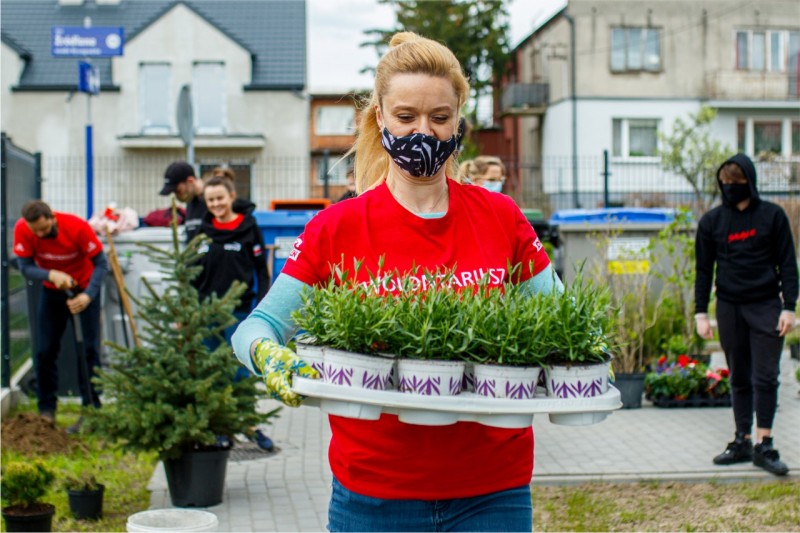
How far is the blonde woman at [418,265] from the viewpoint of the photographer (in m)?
2.87

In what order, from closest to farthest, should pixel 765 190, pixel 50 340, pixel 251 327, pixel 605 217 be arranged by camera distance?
pixel 251 327 → pixel 50 340 → pixel 605 217 → pixel 765 190

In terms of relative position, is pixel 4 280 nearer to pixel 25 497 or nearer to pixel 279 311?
pixel 25 497

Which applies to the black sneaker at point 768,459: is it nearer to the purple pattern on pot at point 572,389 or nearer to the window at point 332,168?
the window at point 332,168

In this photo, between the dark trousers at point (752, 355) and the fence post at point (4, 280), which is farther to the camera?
the fence post at point (4, 280)

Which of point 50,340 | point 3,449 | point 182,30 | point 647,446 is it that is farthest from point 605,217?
point 182,30

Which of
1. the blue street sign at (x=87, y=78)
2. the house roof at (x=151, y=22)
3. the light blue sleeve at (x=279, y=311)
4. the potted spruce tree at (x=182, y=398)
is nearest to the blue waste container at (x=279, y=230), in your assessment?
the blue street sign at (x=87, y=78)

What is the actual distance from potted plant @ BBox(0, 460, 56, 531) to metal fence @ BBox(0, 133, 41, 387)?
450 centimetres

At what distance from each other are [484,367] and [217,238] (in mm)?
Result: 6208

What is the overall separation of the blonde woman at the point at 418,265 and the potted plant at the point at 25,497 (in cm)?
349

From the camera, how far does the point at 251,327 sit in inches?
113

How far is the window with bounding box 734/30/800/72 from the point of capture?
42.8m

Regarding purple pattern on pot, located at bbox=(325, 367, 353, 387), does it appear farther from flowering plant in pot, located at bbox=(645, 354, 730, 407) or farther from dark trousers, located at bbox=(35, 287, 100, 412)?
flowering plant in pot, located at bbox=(645, 354, 730, 407)

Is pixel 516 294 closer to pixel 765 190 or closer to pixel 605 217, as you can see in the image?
pixel 605 217

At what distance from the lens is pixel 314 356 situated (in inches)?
107
